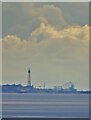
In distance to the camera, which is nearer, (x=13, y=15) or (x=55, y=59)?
(x=13, y=15)

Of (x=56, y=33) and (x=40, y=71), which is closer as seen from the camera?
(x=56, y=33)

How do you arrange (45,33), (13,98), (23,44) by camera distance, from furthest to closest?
(13,98) → (23,44) → (45,33)

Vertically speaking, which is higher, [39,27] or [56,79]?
[39,27]

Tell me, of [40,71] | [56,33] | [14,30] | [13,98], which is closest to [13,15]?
[14,30]

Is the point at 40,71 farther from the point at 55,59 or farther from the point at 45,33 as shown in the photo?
the point at 45,33

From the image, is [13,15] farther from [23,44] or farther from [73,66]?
[73,66]

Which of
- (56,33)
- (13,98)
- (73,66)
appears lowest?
(13,98)

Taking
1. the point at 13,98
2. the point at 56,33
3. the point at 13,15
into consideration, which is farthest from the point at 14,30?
the point at 13,98

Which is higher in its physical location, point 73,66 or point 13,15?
point 13,15

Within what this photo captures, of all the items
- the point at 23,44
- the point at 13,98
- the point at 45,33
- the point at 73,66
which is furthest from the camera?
the point at 13,98
